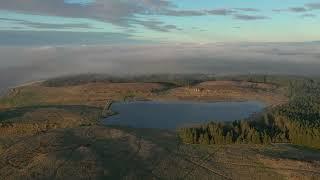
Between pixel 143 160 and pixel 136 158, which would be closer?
pixel 143 160

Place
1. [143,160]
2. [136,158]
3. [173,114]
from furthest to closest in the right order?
[173,114] → [136,158] → [143,160]

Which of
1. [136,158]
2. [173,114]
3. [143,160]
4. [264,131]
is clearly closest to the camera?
[143,160]

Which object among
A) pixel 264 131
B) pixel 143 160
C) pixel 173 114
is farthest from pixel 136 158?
pixel 173 114

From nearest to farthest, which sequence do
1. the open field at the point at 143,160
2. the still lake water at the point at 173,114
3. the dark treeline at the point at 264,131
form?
the open field at the point at 143,160, the dark treeline at the point at 264,131, the still lake water at the point at 173,114

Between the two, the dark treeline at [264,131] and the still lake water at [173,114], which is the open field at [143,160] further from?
the still lake water at [173,114]

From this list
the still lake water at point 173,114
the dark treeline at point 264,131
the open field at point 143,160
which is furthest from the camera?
the still lake water at point 173,114

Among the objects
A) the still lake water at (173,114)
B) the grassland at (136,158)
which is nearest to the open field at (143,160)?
the grassland at (136,158)

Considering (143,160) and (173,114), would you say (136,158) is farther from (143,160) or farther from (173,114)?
(173,114)

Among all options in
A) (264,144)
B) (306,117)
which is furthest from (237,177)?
(306,117)

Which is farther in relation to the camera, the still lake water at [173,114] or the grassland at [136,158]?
the still lake water at [173,114]
